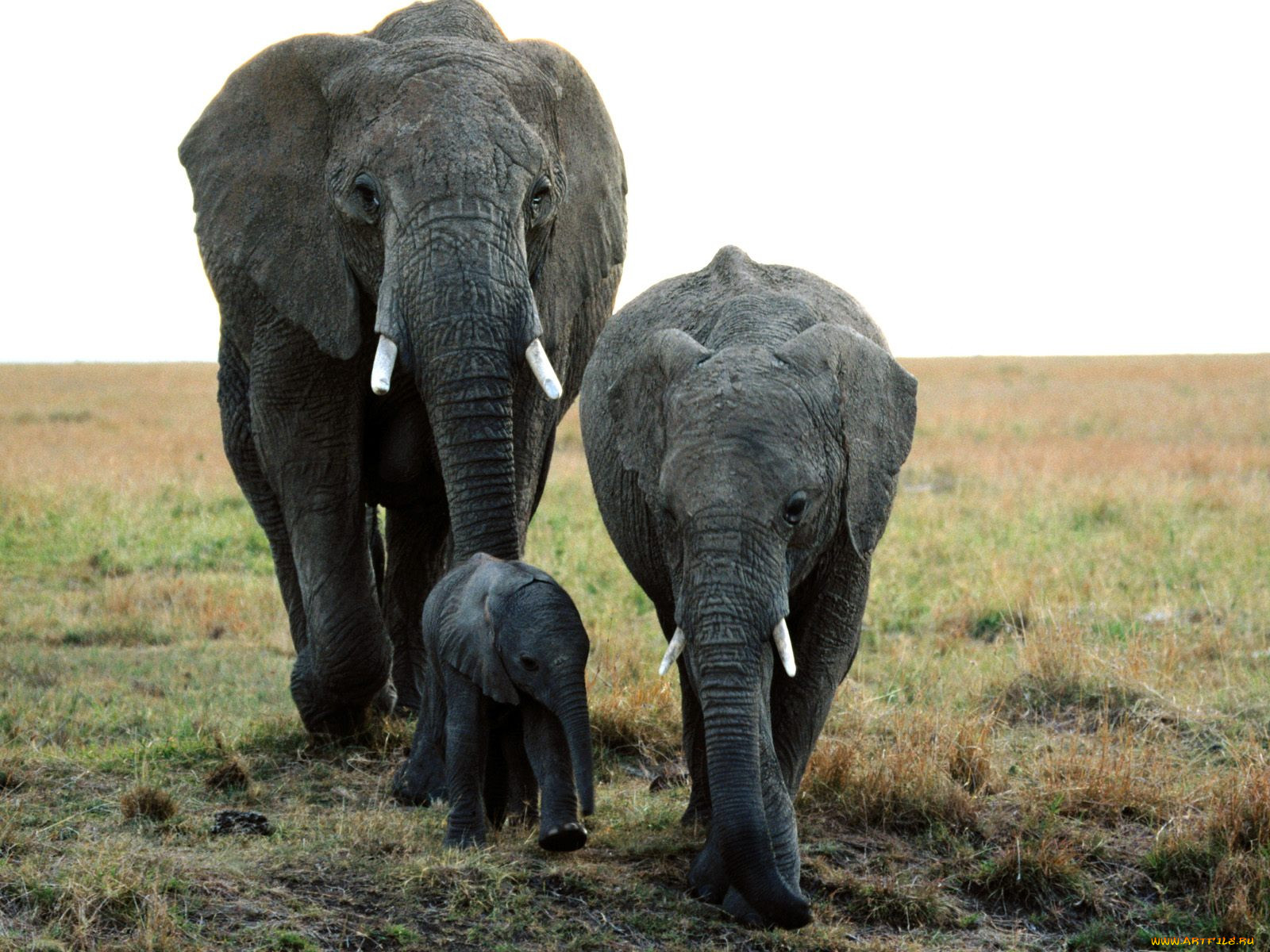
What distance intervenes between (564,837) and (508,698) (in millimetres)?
542

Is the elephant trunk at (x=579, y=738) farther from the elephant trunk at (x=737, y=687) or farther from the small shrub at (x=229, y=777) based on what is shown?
the small shrub at (x=229, y=777)

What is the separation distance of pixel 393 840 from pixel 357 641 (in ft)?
Answer: 5.36

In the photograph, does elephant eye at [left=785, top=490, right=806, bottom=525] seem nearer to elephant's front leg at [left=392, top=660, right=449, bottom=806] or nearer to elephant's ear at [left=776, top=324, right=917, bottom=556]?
elephant's ear at [left=776, top=324, right=917, bottom=556]

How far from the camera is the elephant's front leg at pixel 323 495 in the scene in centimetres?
734

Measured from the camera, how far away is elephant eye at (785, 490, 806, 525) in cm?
515

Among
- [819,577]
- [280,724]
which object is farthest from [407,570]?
[819,577]

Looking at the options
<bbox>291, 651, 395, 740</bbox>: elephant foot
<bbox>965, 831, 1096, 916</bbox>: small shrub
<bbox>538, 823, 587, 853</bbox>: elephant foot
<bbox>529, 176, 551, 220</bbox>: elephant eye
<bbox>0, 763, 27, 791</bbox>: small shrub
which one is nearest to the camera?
<bbox>538, 823, 587, 853</bbox>: elephant foot

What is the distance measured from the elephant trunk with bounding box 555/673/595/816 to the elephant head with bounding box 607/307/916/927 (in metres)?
0.43

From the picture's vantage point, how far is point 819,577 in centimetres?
582

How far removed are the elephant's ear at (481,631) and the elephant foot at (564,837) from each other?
496 millimetres

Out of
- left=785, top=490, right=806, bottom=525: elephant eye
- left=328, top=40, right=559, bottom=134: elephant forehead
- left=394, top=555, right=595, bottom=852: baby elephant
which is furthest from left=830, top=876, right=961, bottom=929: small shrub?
left=328, top=40, right=559, bottom=134: elephant forehead

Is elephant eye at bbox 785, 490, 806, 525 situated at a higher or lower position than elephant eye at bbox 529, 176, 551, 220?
lower

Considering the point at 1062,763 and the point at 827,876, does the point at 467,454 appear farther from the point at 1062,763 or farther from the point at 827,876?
the point at 1062,763

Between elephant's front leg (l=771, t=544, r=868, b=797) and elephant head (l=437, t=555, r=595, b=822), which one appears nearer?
elephant head (l=437, t=555, r=595, b=822)
